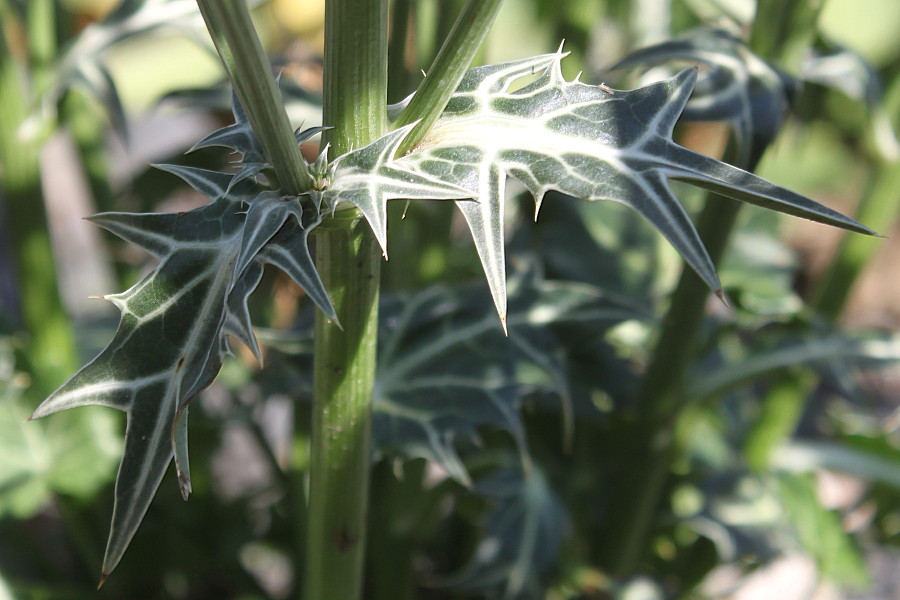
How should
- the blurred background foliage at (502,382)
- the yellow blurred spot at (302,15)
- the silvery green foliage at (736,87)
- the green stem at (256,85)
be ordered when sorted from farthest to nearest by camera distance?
the yellow blurred spot at (302,15), the blurred background foliage at (502,382), the silvery green foliage at (736,87), the green stem at (256,85)

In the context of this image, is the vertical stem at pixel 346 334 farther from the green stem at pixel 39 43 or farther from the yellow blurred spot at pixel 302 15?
the yellow blurred spot at pixel 302 15

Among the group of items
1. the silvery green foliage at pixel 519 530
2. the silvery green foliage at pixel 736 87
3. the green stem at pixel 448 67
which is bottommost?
the silvery green foliage at pixel 519 530

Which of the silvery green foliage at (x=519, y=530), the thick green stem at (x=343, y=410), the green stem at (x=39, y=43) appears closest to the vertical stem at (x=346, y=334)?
the thick green stem at (x=343, y=410)

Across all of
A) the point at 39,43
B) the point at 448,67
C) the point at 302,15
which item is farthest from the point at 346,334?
the point at 302,15

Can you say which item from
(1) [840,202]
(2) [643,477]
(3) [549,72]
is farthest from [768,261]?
(1) [840,202]

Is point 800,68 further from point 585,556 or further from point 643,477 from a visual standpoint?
point 585,556

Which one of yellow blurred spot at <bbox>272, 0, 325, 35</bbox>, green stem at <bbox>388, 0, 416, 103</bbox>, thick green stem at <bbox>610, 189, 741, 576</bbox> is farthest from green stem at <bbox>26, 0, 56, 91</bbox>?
yellow blurred spot at <bbox>272, 0, 325, 35</bbox>

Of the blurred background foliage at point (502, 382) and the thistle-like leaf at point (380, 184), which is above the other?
the thistle-like leaf at point (380, 184)
